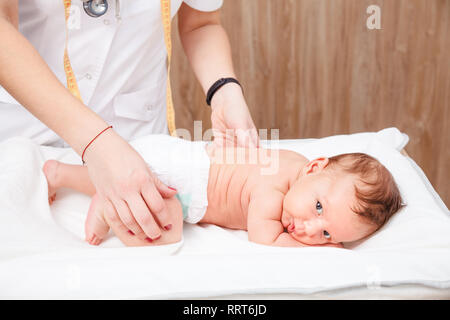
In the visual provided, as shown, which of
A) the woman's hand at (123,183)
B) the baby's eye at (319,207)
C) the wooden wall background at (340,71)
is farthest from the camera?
the wooden wall background at (340,71)

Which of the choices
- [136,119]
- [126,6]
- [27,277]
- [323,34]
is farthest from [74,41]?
[323,34]

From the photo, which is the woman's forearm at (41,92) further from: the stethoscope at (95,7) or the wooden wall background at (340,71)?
the wooden wall background at (340,71)

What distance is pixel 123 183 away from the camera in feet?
2.77

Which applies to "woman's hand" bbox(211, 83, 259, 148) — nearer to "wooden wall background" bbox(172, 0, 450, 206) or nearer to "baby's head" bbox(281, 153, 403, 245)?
"baby's head" bbox(281, 153, 403, 245)

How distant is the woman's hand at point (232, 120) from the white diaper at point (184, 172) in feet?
0.41

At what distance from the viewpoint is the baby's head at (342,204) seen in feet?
3.37

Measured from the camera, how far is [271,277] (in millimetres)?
740

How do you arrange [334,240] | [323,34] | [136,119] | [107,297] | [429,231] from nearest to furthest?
[107,297] → [429,231] → [334,240] → [136,119] → [323,34]

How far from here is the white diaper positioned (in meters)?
1.11

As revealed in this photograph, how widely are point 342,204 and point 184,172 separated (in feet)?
1.23

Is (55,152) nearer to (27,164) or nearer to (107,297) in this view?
(27,164)

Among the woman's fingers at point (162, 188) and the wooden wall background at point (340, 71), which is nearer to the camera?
the woman's fingers at point (162, 188)

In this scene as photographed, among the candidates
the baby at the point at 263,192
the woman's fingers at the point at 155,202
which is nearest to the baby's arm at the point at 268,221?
the baby at the point at 263,192

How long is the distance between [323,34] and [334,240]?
1.38 metres
